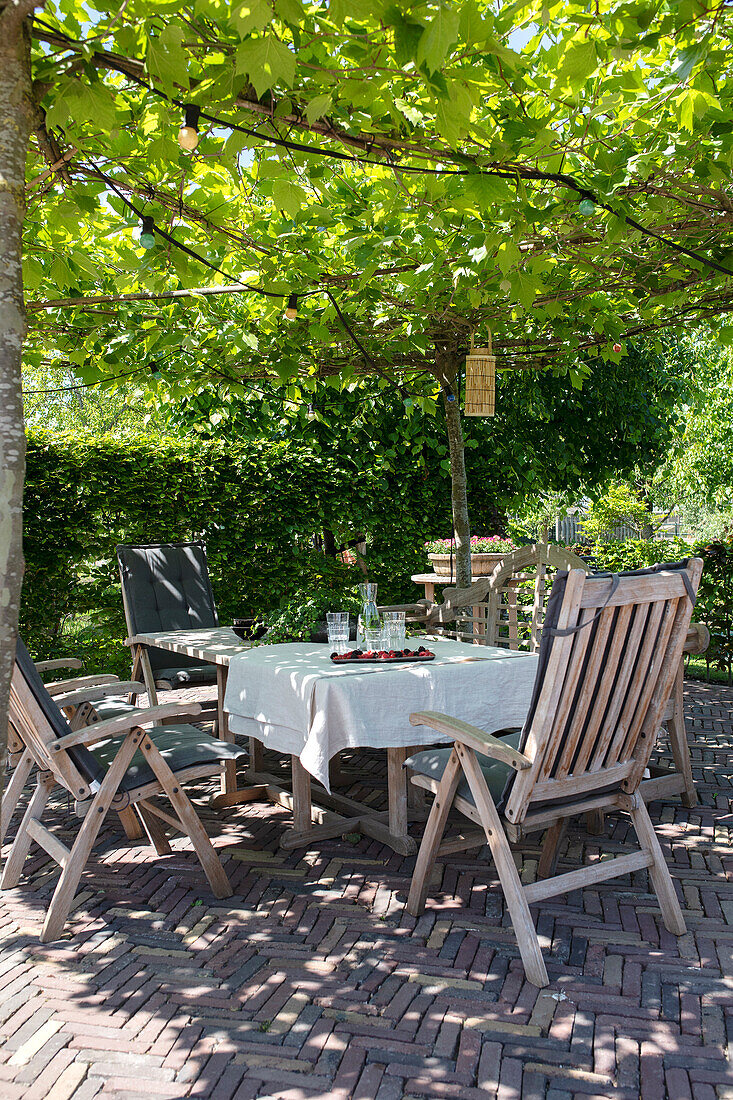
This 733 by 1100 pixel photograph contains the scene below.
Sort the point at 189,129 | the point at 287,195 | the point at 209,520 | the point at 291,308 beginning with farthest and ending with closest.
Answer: the point at 209,520 < the point at 291,308 < the point at 287,195 < the point at 189,129

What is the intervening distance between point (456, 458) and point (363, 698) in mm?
3618

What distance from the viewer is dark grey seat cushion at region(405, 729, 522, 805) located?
110 inches

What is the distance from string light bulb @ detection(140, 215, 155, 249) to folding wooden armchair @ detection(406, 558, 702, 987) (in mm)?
2125

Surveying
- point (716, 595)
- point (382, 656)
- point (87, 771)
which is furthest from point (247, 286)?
point (716, 595)

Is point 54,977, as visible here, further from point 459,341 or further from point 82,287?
point 459,341

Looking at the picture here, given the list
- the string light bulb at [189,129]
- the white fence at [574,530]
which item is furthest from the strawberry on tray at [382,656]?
the white fence at [574,530]

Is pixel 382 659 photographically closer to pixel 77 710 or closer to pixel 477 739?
pixel 477 739

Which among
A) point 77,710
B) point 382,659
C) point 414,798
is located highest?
point 382,659

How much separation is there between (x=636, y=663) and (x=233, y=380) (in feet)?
13.7

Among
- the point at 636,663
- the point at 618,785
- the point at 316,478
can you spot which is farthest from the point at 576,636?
the point at 316,478

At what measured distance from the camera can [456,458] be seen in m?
6.54

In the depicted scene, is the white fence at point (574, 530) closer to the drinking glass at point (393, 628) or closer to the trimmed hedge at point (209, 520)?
the trimmed hedge at point (209, 520)

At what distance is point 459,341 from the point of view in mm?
6348

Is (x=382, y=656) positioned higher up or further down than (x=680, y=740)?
higher up
